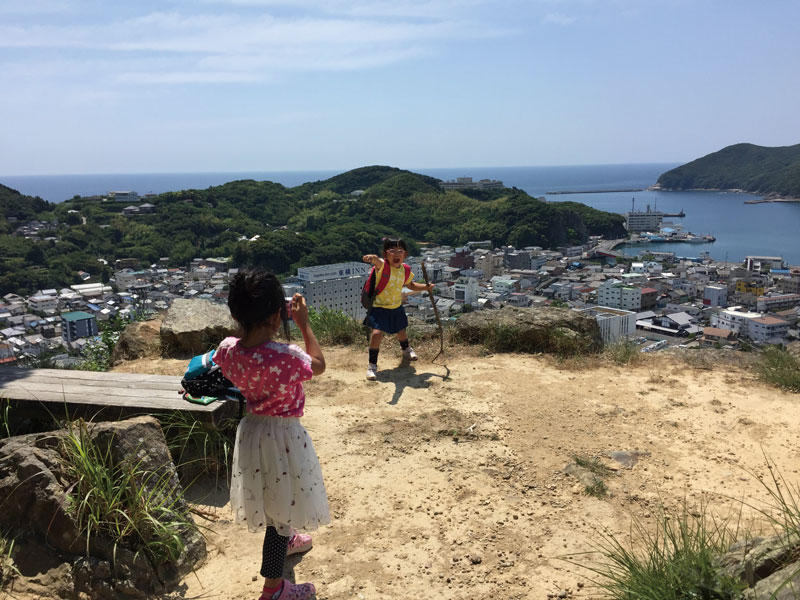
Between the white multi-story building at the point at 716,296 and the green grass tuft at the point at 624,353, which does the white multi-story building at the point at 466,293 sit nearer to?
the white multi-story building at the point at 716,296

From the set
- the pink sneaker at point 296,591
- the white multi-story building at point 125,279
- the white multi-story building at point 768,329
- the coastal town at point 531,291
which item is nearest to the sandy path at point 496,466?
the pink sneaker at point 296,591

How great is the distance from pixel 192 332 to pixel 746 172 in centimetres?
12902

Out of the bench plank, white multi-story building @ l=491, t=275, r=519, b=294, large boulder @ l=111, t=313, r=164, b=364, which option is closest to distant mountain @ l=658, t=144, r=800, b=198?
white multi-story building @ l=491, t=275, r=519, b=294

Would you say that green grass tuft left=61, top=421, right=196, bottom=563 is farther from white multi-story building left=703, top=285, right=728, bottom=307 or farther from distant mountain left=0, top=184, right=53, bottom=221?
distant mountain left=0, top=184, right=53, bottom=221

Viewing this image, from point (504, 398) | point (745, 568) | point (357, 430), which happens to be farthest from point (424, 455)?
point (745, 568)

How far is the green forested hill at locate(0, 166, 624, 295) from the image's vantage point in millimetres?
37875

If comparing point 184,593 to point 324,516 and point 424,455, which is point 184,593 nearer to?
point 324,516

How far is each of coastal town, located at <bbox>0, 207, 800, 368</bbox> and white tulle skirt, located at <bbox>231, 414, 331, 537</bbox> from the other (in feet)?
24.4

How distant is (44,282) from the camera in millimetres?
33125

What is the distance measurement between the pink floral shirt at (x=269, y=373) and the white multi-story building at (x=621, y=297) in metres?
30.6

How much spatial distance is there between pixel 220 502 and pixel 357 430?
45.2 inches

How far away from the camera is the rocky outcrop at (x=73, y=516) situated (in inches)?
88.2

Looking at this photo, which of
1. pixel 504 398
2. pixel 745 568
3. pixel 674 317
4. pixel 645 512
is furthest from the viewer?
pixel 674 317

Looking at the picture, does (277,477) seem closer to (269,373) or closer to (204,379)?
(269,373)
